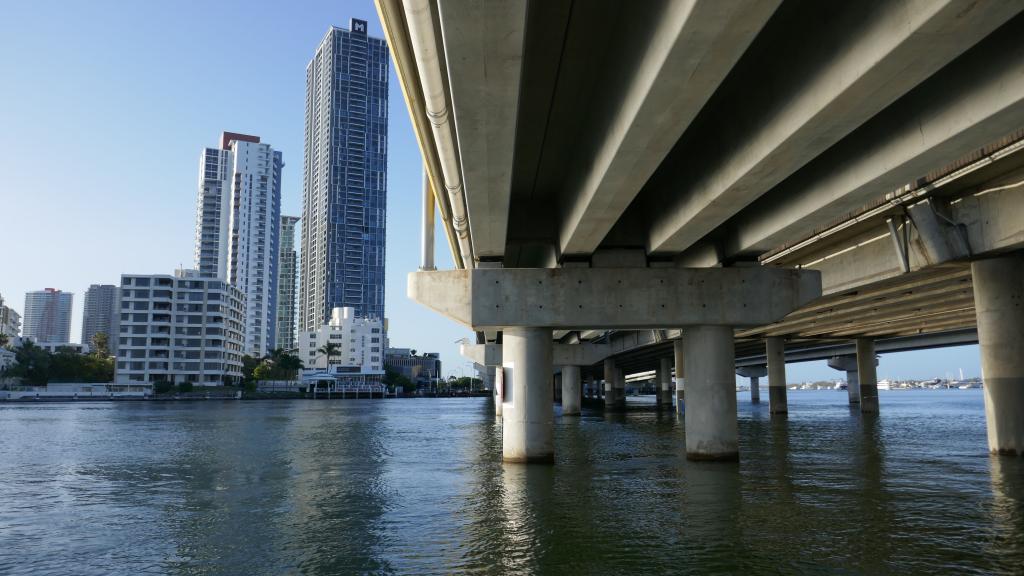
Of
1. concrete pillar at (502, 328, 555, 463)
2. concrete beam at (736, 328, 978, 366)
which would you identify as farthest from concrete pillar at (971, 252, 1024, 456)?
concrete beam at (736, 328, 978, 366)

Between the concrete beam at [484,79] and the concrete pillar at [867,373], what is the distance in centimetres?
5851

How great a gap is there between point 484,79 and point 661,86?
2408 millimetres

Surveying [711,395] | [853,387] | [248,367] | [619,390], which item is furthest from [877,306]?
[248,367]

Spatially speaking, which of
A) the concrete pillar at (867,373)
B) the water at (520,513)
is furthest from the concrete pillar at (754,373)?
the water at (520,513)

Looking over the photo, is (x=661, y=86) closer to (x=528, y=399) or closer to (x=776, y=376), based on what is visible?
(x=528, y=399)

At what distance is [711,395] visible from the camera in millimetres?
22922

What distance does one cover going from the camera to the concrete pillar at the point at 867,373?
64688mm

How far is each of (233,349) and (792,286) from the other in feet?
509

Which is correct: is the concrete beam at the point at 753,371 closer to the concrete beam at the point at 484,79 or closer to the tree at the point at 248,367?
the tree at the point at 248,367

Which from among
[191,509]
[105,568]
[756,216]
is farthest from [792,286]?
[105,568]

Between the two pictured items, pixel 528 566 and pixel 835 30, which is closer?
pixel 835 30

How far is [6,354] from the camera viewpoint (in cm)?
16375

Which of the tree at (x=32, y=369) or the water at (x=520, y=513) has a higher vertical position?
the tree at (x=32, y=369)

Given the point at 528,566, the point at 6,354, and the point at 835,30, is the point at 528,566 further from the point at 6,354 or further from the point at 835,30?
the point at 6,354
